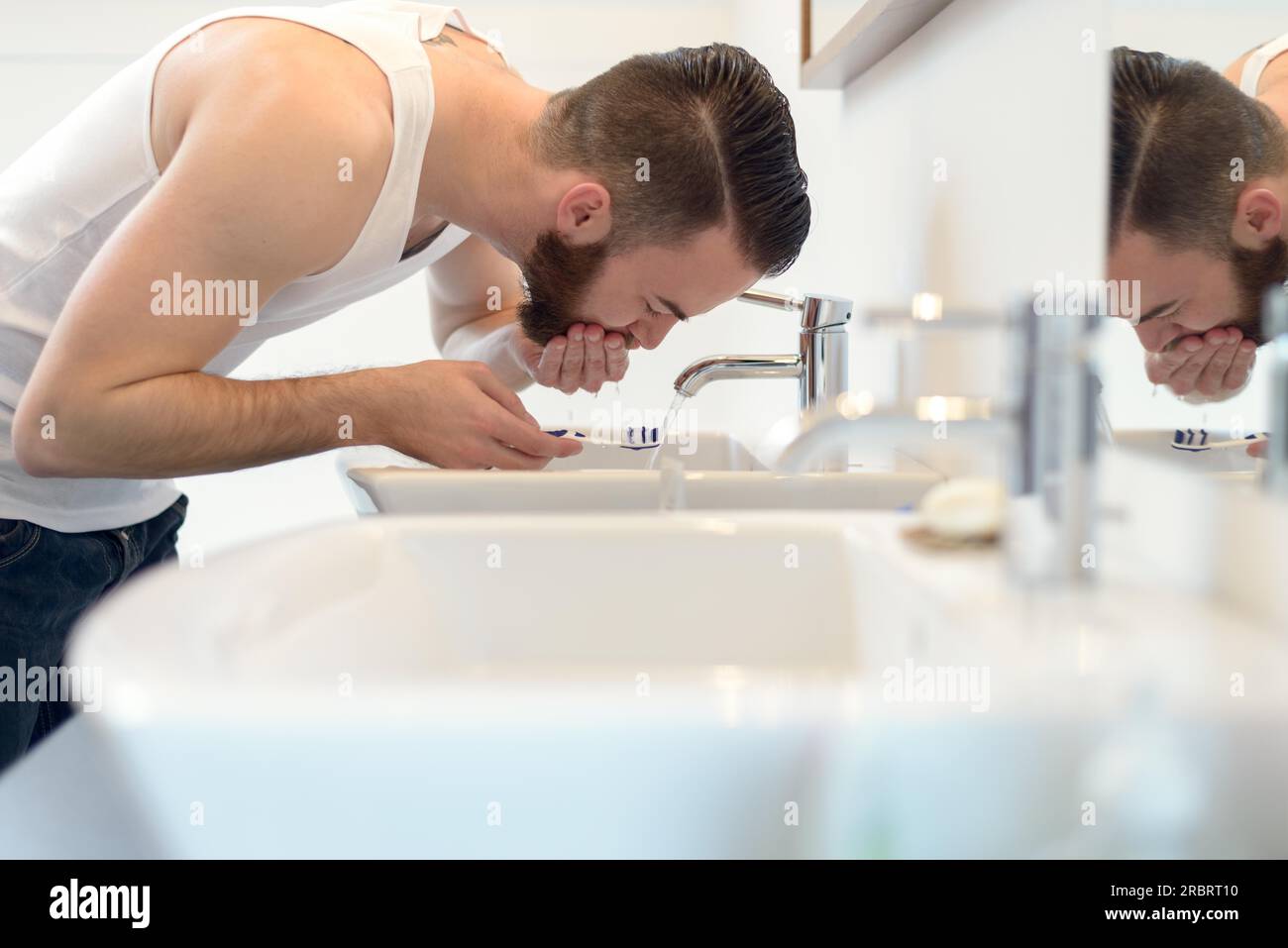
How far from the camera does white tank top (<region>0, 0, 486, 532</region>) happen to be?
91 cm

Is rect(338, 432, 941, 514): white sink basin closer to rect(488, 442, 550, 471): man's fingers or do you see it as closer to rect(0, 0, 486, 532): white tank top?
rect(488, 442, 550, 471): man's fingers

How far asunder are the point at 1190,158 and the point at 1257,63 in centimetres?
6

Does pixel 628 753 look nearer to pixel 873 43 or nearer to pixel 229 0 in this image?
pixel 873 43

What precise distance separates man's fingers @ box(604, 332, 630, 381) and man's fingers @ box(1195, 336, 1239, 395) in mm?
727

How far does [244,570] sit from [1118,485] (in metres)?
0.44

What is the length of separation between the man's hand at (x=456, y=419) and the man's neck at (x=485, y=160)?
19 centimetres

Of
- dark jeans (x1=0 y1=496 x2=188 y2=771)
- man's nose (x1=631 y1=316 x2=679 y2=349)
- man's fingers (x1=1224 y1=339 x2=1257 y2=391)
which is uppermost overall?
man's nose (x1=631 y1=316 x2=679 y2=349)

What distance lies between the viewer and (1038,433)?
467 millimetres

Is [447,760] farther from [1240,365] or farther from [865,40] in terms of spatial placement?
[865,40]

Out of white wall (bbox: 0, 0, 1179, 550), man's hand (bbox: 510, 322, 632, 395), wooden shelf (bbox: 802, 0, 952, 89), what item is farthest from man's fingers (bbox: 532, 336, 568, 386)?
wooden shelf (bbox: 802, 0, 952, 89)

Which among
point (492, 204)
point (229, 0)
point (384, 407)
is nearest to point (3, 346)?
point (384, 407)

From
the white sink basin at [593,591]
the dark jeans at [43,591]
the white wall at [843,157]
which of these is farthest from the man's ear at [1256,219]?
the dark jeans at [43,591]

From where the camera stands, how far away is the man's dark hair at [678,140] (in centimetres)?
101
